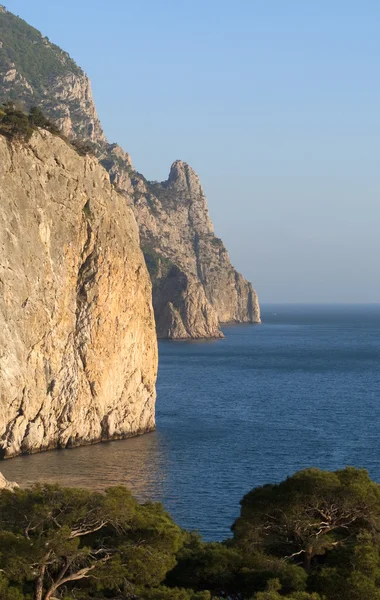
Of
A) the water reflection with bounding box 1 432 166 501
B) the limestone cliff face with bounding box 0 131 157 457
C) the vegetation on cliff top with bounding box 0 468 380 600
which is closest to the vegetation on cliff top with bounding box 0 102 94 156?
the limestone cliff face with bounding box 0 131 157 457

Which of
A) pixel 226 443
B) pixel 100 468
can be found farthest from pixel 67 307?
pixel 226 443

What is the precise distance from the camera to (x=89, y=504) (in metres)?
32.3

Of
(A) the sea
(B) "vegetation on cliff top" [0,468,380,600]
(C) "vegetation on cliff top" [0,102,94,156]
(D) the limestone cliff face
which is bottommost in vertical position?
(A) the sea

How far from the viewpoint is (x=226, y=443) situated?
73.9 metres

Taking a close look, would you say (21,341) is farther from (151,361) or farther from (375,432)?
(375,432)

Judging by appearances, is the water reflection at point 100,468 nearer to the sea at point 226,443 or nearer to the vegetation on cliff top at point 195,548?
the sea at point 226,443

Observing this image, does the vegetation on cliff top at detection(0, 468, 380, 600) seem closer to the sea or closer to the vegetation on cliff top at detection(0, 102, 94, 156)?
the sea

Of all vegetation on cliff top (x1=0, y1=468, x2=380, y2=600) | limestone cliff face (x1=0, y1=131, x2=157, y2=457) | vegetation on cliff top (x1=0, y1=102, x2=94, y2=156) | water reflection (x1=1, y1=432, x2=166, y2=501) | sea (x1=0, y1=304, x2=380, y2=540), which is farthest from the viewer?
vegetation on cliff top (x1=0, y1=102, x2=94, y2=156)

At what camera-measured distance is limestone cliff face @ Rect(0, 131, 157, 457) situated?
63.0 metres

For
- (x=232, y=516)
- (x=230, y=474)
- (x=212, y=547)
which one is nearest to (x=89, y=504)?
(x=212, y=547)

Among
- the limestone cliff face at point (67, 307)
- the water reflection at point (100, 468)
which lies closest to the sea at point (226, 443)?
the water reflection at point (100, 468)

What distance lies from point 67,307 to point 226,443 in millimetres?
16006

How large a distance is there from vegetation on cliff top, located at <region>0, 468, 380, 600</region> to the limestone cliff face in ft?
93.3

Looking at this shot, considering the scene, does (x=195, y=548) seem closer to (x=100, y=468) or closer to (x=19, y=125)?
(x=100, y=468)
